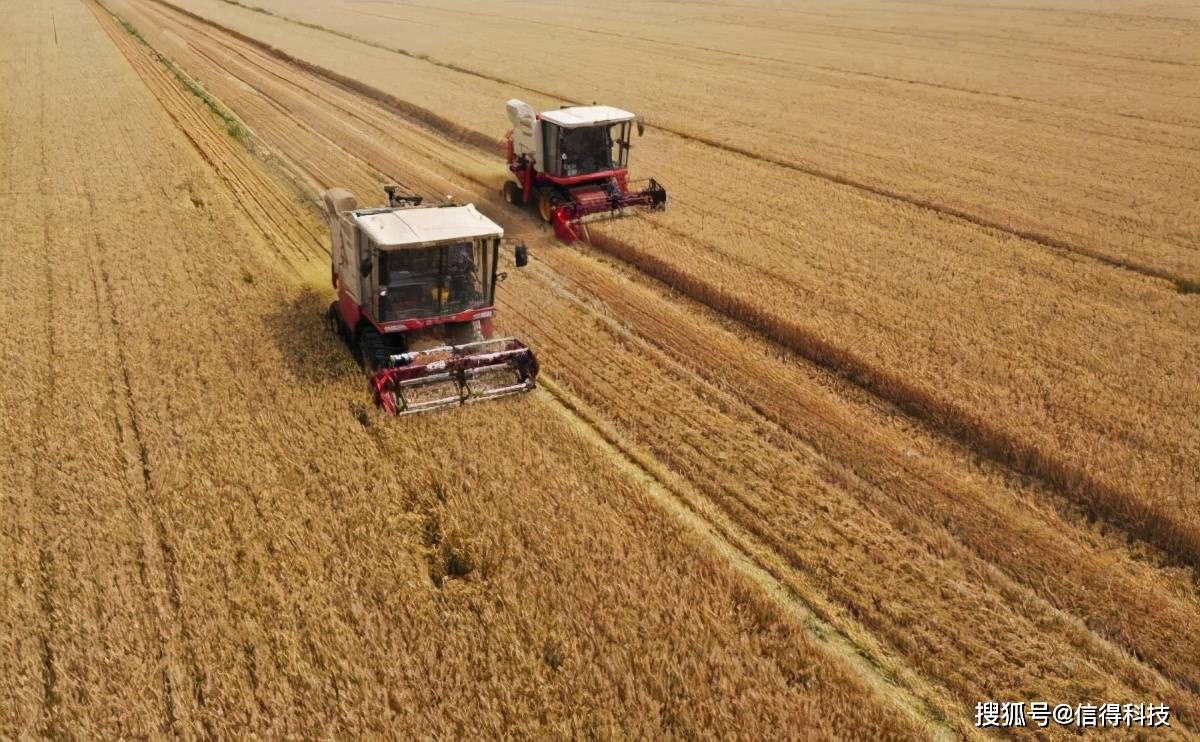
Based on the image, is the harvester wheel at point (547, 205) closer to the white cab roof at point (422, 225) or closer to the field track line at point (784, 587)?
the white cab roof at point (422, 225)

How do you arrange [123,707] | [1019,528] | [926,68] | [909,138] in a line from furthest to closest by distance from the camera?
[926,68]
[909,138]
[1019,528]
[123,707]

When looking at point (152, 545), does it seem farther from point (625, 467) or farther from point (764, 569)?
point (764, 569)

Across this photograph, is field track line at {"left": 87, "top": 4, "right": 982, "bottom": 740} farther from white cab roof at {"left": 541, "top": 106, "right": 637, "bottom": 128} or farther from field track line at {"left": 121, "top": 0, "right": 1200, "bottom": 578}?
white cab roof at {"left": 541, "top": 106, "right": 637, "bottom": 128}

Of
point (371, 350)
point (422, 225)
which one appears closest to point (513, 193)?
point (422, 225)

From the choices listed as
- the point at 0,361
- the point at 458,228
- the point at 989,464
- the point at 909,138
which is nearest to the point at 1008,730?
the point at 989,464

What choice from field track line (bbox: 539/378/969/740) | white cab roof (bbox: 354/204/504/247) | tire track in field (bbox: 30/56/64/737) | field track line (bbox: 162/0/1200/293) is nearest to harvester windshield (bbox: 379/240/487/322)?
white cab roof (bbox: 354/204/504/247)

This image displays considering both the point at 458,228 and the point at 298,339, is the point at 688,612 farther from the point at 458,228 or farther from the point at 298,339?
the point at 298,339
